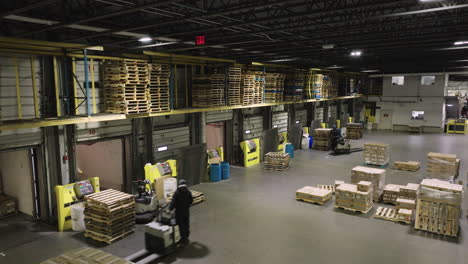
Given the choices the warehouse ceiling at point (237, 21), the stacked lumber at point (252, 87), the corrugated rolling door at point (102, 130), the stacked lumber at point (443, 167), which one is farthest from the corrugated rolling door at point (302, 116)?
the corrugated rolling door at point (102, 130)

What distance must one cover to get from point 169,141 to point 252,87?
5.09m

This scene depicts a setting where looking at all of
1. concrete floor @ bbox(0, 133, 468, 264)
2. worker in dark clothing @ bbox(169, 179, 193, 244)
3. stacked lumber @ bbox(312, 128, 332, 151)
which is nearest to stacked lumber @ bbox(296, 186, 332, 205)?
concrete floor @ bbox(0, 133, 468, 264)

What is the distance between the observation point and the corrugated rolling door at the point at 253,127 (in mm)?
17809

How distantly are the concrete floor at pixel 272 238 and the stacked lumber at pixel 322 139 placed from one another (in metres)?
9.58

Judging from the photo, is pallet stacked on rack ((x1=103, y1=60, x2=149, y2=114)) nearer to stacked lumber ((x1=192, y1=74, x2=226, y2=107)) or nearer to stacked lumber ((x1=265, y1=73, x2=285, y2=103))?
stacked lumber ((x1=192, y1=74, x2=226, y2=107))

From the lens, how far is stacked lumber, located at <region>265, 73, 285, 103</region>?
1728cm

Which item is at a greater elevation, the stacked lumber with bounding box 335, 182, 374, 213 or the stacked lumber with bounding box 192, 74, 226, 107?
the stacked lumber with bounding box 192, 74, 226, 107

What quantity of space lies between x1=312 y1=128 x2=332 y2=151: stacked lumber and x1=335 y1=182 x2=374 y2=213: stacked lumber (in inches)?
414

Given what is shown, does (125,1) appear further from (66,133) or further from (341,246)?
(341,246)

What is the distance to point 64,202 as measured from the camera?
29.9 feet

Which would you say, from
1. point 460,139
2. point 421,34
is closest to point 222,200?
point 421,34

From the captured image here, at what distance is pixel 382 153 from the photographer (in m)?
16.7

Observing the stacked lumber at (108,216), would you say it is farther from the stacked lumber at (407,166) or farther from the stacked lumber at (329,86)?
the stacked lumber at (329,86)

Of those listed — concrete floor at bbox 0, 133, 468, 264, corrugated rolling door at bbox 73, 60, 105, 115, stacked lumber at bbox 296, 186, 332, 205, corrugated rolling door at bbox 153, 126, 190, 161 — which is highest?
corrugated rolling door at bbox 73, 60, 105, 115
